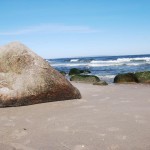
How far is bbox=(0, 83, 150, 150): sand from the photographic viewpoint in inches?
112

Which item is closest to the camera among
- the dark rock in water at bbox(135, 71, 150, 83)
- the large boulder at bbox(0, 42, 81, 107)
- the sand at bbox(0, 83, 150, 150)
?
the sand at bbox(0, 83, 150, 150)

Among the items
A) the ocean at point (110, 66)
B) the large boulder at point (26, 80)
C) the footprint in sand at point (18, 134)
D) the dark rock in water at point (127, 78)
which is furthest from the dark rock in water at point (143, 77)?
the footprint in sand at point (18, 134)

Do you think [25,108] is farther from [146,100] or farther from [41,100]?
[146,100]

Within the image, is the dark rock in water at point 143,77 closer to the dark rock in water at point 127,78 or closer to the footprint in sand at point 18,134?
the dark rock in water at point 127,78

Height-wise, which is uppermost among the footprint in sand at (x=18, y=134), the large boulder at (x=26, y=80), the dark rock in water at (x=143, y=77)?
the large boulder at (x=26, y=80)

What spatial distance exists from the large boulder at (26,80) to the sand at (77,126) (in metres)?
0.31

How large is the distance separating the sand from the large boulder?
308mm

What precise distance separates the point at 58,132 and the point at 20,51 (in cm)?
307

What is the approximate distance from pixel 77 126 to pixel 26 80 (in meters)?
2.21

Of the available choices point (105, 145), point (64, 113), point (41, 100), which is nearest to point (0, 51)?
point (41, 100)

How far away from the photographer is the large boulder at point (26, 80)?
5.21 meters

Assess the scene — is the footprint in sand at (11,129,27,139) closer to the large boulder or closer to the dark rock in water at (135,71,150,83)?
the large boulder

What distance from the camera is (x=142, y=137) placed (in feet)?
9.82

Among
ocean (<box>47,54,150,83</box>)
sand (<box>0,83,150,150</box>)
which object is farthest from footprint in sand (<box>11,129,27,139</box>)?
ocean (<box>47,54,150,83</box>)
